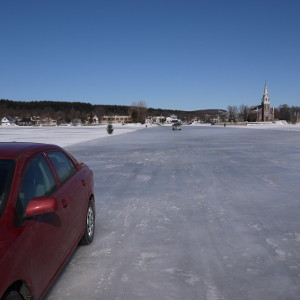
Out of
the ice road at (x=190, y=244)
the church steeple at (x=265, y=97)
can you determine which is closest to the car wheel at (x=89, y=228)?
the ice road at (x=190, y=244)

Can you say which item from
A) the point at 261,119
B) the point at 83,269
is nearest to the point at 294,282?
the point at 83,269

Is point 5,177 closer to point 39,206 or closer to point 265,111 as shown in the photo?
point 39,206

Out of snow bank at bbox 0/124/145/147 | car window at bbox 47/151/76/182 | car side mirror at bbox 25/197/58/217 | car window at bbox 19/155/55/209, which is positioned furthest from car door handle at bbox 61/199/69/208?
snow bank at bbox 0/124/145/147

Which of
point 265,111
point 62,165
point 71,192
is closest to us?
point 71,192

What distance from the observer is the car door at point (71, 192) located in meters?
3.74

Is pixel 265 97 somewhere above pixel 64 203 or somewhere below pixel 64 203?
above

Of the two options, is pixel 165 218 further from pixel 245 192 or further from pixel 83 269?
pixel 245 192

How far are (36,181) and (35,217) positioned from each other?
53cm

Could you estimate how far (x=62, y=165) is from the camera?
14.0ft

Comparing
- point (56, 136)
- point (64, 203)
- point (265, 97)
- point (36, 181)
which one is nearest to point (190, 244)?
point (64, 203)

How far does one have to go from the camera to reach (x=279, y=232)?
5.18 m

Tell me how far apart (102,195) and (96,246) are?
3.22 meters

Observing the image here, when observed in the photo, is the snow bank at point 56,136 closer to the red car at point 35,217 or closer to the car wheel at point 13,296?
the red car at point 35,217

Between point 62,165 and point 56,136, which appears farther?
point 56,136
